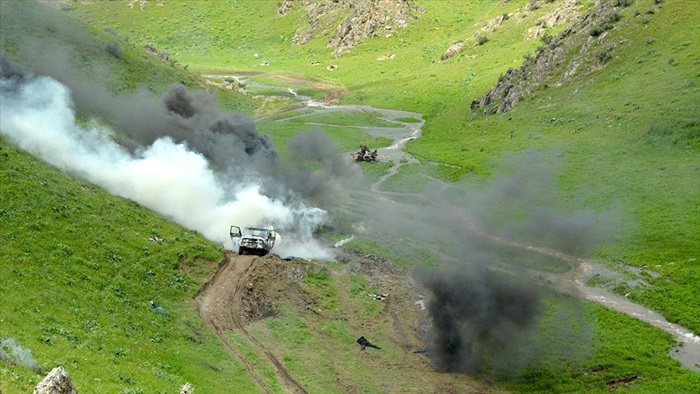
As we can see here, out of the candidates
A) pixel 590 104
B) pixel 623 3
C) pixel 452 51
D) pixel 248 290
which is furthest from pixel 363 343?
pixel 452 51

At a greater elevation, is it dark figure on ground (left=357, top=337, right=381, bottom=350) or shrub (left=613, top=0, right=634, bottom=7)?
shrub (left=613, top=0, right=634, bottom=7)

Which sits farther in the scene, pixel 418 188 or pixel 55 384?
pixel 418 188

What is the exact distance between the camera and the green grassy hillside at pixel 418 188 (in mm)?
29562

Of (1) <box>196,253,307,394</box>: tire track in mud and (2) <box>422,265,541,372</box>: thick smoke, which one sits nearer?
(1) <box>196,253,307,394</box>: tire track in mud

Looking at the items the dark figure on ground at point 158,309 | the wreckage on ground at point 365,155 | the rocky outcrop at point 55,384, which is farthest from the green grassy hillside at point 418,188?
the wreckage on ground at point 365,155

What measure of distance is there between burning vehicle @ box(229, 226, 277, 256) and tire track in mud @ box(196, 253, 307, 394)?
0.90 m

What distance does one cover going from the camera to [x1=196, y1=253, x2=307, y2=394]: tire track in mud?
3173 cm

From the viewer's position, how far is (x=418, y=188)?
65.7m

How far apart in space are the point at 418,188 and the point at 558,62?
107 feet

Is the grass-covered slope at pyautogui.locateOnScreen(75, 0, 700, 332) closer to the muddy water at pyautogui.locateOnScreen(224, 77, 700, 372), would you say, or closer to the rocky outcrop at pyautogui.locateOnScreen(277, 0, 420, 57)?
the muddy water at pyautogui.locateOnScreen(224, 77, 700, 372)

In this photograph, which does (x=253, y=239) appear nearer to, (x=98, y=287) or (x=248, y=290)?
(x=248, y=290)

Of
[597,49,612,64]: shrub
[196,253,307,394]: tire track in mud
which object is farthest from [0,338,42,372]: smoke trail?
[597,49,612,64]: shrub

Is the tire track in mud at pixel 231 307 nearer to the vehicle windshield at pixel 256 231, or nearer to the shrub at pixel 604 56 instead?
the vehicle windshield at pixel 256 231

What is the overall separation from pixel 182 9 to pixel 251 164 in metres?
149
